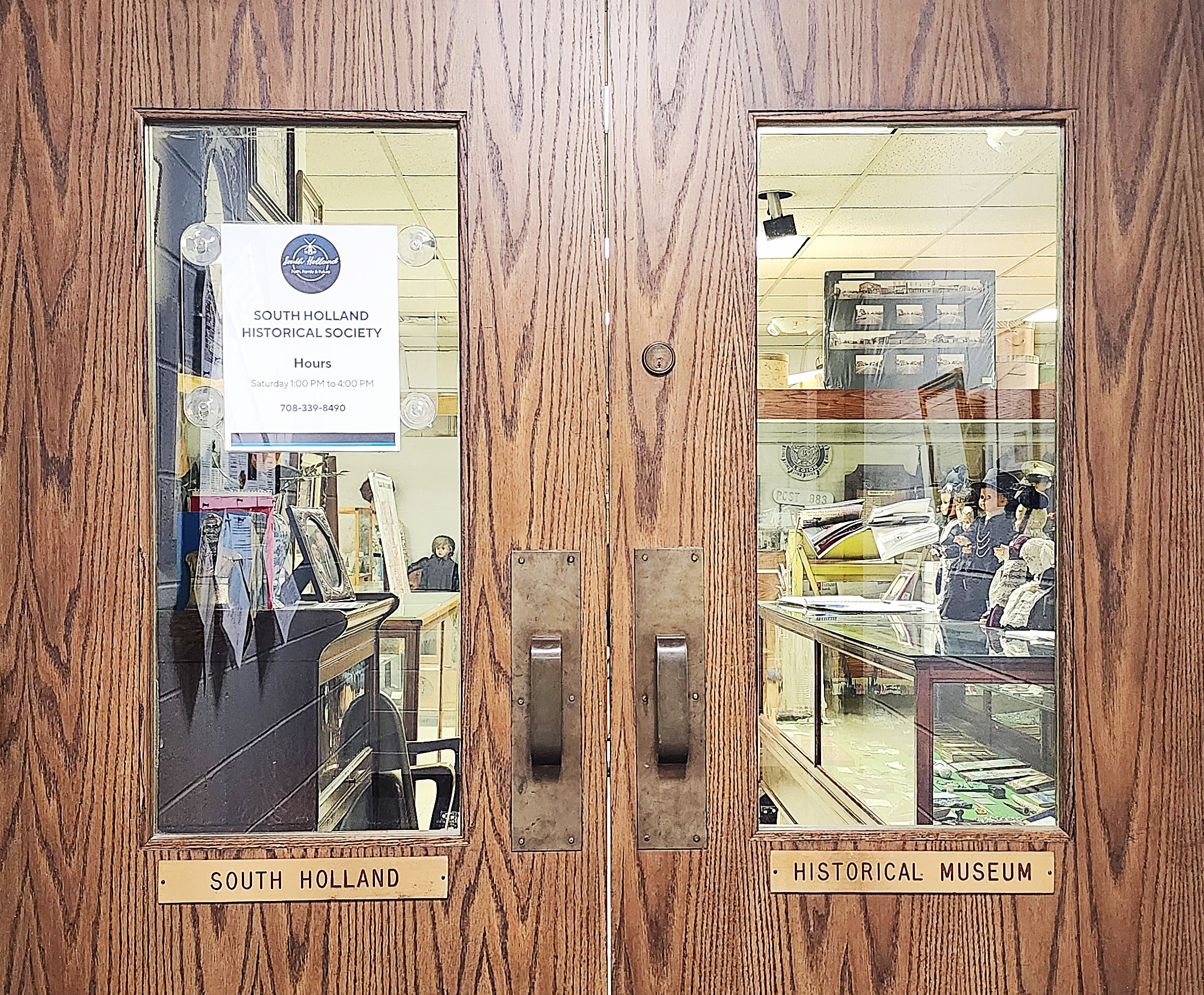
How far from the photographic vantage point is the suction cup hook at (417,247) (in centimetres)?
148

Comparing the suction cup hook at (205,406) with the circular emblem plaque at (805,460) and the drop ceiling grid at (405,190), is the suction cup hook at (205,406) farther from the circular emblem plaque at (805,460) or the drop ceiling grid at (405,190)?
the circular emblem plaque at (805,460)

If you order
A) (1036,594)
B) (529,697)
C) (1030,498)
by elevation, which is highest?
(1030,498)

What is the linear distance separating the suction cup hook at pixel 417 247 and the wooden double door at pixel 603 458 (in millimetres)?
53

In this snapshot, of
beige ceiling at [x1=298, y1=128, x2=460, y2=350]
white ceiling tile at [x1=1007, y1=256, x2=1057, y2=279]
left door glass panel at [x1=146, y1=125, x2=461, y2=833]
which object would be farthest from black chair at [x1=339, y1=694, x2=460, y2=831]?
white ceiling tile at [x1=1007, y1=256, x2=1057, y2=279]

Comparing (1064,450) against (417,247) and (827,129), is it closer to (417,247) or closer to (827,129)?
(827,129)

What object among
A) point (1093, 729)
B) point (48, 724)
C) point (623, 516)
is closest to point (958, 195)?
point (623, 516)

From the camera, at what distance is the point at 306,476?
1478 millimetres

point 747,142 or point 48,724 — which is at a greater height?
point 747,142

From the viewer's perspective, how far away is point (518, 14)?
1.48 metres

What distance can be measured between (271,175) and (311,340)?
22cm

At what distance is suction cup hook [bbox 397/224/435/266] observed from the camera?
148cm

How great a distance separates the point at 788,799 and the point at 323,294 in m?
0.90

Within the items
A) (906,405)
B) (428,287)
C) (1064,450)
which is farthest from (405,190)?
(1064,450)

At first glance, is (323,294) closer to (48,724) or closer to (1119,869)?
(48,724)
